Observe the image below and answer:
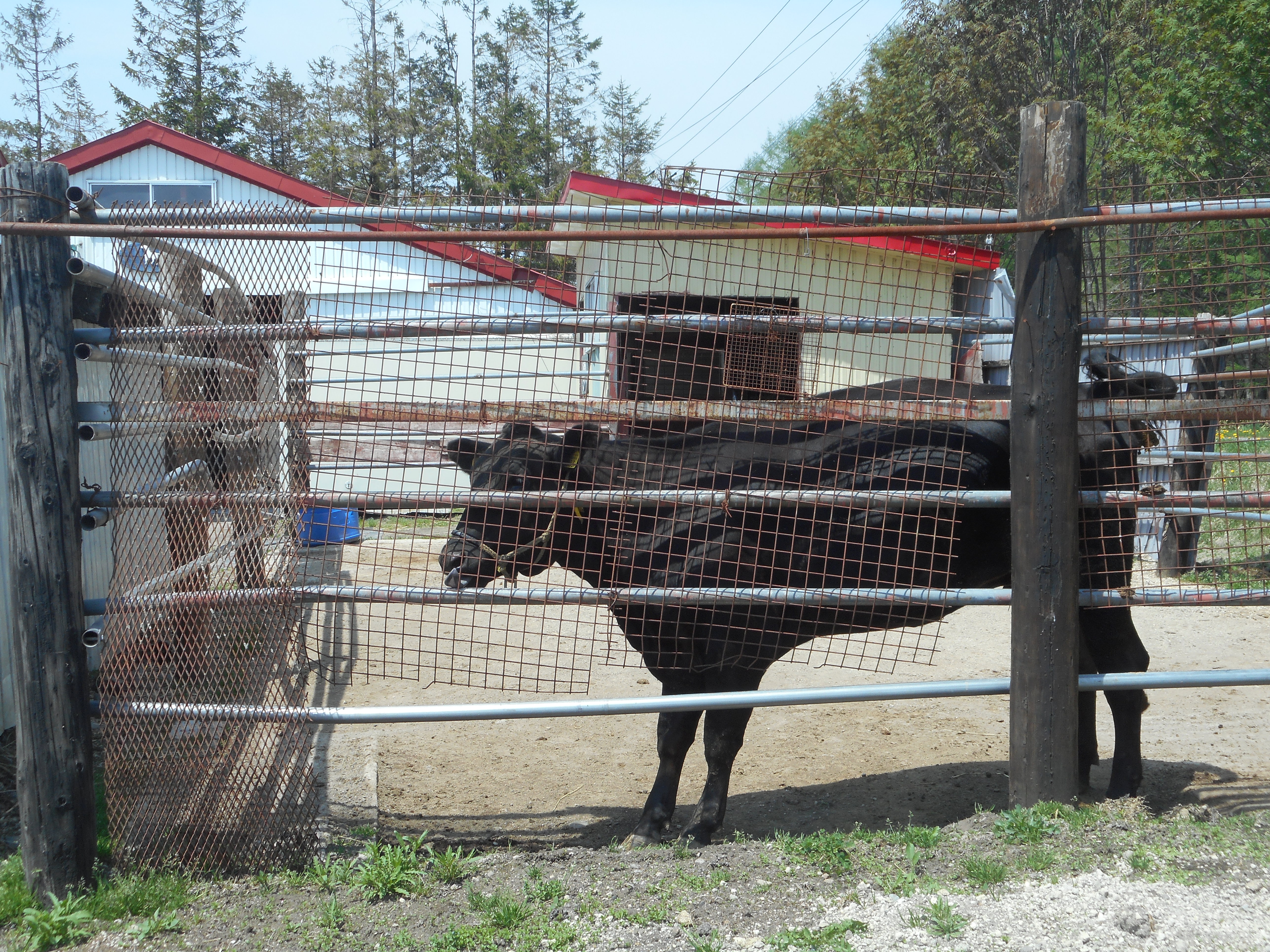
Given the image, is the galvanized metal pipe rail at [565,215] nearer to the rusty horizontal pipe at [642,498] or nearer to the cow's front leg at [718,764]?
the rusty horizontal pipe at [642,498]

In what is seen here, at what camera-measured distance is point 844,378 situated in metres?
12.1

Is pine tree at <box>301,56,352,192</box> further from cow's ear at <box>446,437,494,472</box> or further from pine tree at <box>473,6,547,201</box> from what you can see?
cow's ear at <box>446,437,494,472</box>

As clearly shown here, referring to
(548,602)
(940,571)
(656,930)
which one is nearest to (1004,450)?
(940,571)

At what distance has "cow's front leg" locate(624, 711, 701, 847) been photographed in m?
3.90

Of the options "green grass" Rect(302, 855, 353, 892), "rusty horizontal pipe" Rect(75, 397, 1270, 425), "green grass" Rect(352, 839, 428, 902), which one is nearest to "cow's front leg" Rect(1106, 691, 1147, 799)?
"rusty horizontal pipe" Rect(75, 397, 1270, 425)

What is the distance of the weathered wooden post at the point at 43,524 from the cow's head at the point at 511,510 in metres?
1.33

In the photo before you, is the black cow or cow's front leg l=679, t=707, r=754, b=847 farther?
cow's front leg l=679, t=707, r=754, b=847

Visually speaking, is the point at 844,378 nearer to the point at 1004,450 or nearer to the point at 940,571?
the point at 1004,450

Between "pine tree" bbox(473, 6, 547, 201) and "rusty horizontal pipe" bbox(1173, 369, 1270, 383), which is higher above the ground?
"pine tree" bbox(473, 6, 547, 201)

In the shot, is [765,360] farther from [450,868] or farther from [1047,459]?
[450,868]

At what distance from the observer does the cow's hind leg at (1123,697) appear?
407 cm

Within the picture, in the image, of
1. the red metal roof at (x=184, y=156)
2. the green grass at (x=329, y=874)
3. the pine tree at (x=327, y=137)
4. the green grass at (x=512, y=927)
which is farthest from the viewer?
the pine tree at (x=327, y=137)

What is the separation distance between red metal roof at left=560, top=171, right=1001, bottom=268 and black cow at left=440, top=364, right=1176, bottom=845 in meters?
0.59

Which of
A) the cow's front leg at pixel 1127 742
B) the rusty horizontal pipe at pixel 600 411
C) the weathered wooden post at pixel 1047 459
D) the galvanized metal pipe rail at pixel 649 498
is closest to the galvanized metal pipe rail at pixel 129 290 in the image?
the rusty horizontal pipe at pixel 600 411
